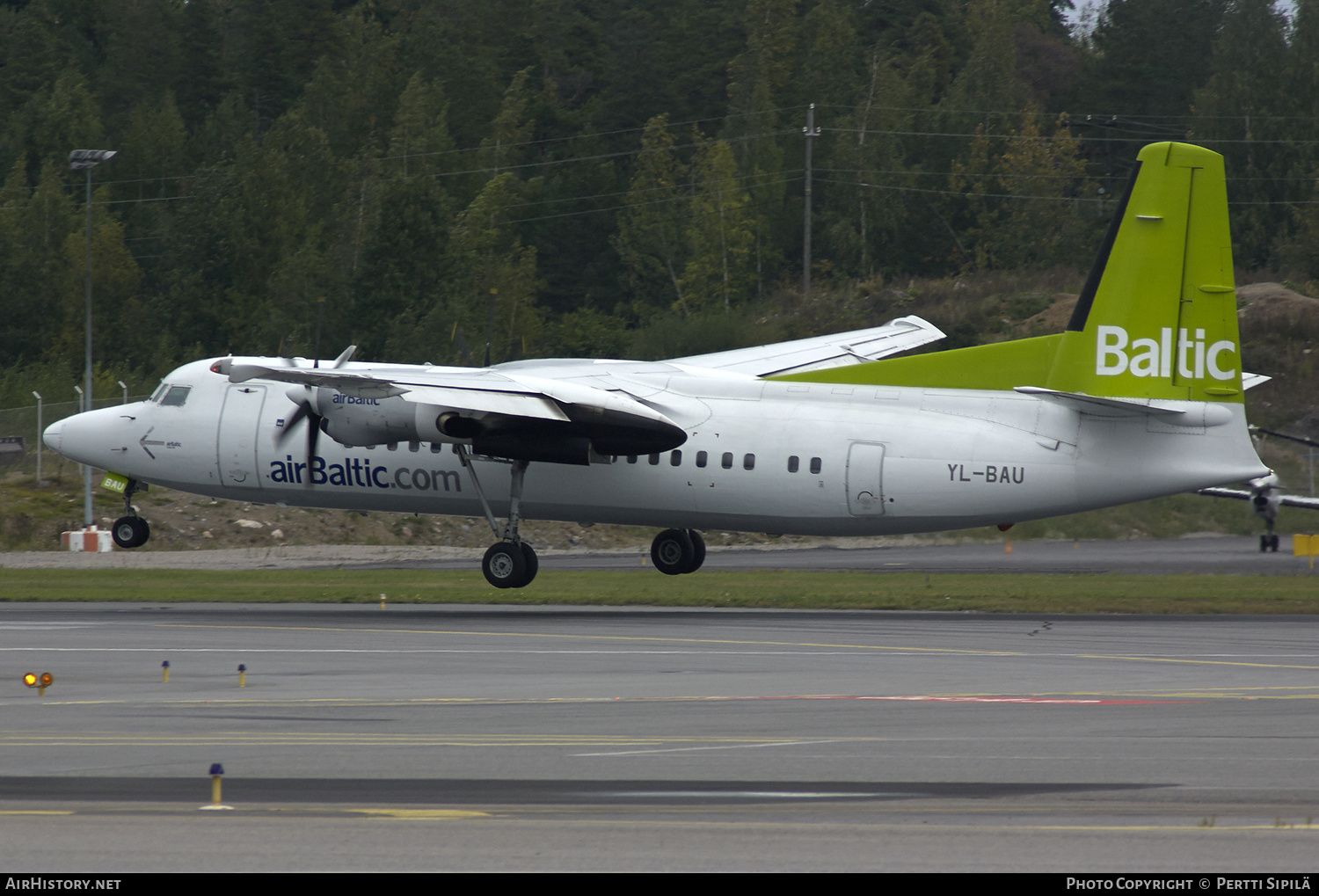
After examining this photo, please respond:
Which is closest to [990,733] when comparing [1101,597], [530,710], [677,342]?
[530,710]

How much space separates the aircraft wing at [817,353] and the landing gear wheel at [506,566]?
5.55 metres

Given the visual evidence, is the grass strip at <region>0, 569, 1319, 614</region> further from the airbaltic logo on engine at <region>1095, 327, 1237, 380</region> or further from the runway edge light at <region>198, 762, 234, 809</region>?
the runway edge light at <region>198, 762, 234, 809</region>

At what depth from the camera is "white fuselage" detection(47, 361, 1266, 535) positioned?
75.9 ft

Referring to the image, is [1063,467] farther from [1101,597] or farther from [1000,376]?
[1101,597]

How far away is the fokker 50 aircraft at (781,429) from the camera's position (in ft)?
73.7

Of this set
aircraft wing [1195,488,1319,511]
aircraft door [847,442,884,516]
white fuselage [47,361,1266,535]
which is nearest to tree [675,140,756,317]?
aircraft wing [1195,488,1319,511]

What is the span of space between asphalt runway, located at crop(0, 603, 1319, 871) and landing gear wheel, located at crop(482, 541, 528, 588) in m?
4.17

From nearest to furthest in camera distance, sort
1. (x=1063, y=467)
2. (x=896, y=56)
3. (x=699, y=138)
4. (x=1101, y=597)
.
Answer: (x=1063, y=467) → (x=1101, y=597) → (x=699, y=138) → (x=896, y=56)

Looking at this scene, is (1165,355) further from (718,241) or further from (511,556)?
(718,241)

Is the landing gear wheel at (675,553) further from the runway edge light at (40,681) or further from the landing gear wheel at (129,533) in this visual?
the runway edge light at (40,681)

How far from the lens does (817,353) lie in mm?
30047

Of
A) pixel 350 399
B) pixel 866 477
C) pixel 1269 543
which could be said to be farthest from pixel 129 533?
pixel 1269 543

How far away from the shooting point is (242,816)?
9.12 m
